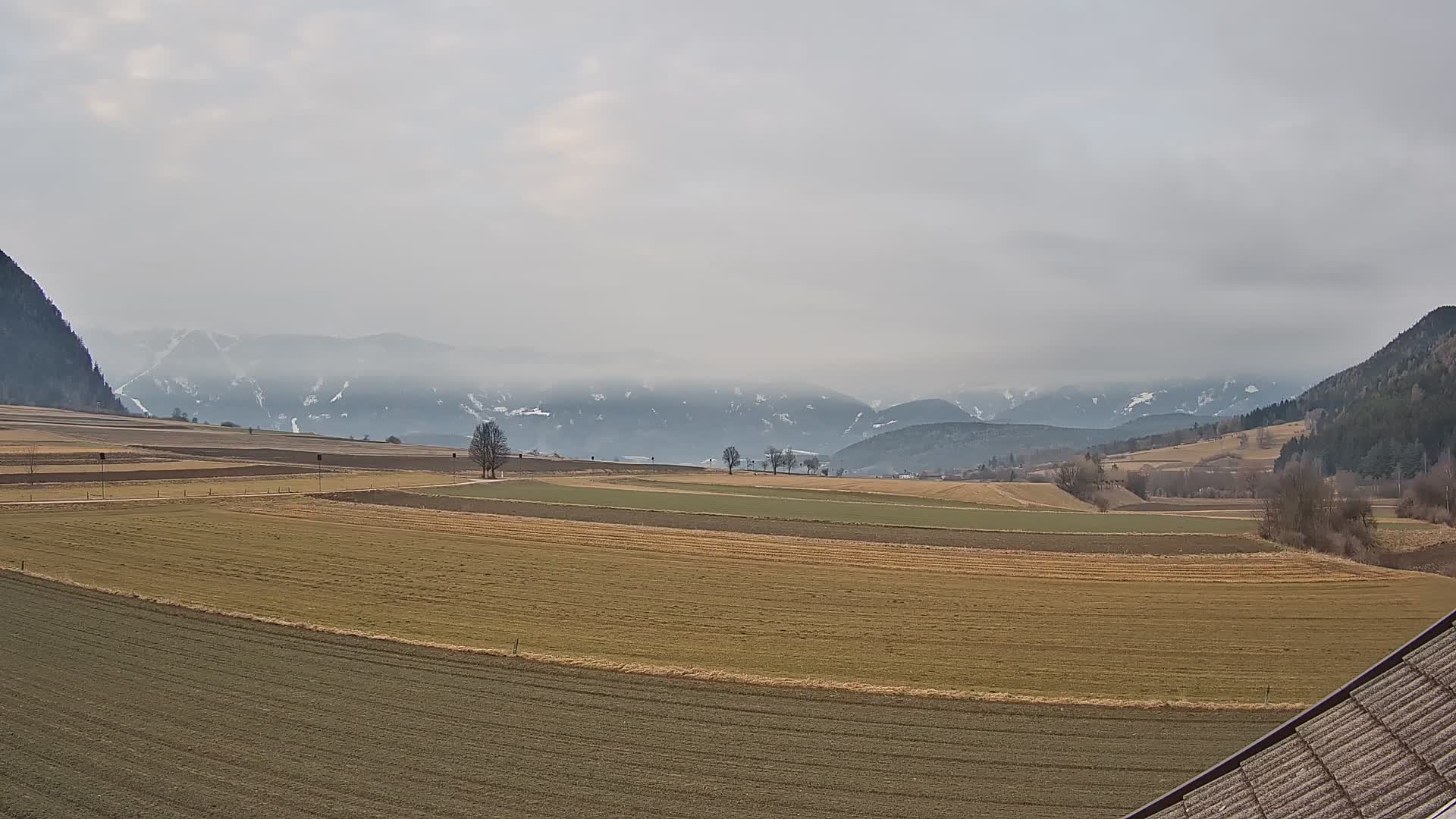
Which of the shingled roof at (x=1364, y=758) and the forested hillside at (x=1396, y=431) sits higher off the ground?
the forested hillside at (x=1396, y=431)

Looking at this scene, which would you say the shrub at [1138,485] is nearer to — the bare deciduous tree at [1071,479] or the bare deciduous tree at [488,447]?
the bare deciduous tree at [1071,479]

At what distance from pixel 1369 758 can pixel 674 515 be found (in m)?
67.1

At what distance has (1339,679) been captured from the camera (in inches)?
974

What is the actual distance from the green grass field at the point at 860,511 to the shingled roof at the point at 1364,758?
2396 inches

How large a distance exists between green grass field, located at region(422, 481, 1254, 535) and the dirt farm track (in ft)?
166

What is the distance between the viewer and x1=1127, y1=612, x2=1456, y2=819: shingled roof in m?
7.91

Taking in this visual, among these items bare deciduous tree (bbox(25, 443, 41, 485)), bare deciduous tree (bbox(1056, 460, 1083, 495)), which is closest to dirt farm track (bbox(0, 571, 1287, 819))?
bare deciduous tree (bbox(25, 443, 41, 485))

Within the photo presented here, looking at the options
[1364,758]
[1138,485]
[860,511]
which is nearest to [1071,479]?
[1138,485]

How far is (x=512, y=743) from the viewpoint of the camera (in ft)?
61.5

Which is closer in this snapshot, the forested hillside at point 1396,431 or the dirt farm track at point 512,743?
the dirt farm track at point 512,743

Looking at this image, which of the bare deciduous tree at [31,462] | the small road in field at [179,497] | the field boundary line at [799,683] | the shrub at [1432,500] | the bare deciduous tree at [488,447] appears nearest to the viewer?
the field boundary line at [799,683]

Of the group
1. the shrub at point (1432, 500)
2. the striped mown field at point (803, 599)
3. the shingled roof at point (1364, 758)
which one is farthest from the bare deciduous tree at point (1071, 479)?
the shingled roof at point (1364, 758)

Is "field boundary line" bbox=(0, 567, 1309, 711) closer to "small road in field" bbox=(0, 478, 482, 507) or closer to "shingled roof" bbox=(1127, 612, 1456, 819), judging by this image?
"shingled roof" bbox=(1127, 612, 1456, 819)

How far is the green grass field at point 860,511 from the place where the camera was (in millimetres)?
74812
